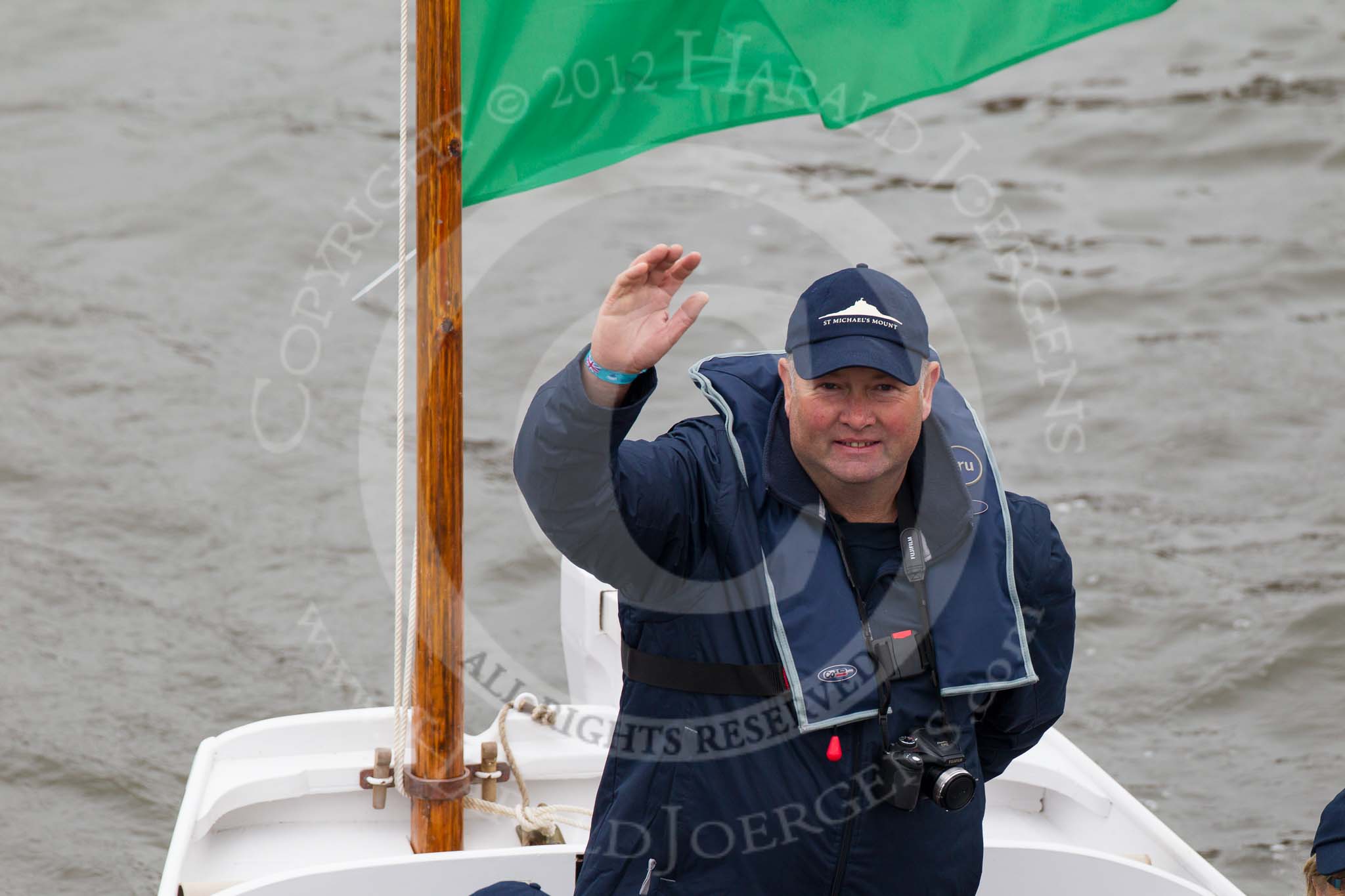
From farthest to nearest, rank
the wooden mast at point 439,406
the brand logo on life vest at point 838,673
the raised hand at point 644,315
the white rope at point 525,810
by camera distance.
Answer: the white rope at point 525,810 < the wooden mast at point 439,406 < the brand logo on life vest at point 838,673 < the raised hand at point 644,315

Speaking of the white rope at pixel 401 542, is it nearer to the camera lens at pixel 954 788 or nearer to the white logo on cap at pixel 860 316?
the white logo on cap at pixel 860 316

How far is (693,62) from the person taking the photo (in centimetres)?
303

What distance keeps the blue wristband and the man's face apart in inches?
12.0

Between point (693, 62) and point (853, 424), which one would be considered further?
point (693, 62)

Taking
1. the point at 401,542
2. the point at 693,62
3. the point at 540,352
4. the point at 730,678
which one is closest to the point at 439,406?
the point at 401,542

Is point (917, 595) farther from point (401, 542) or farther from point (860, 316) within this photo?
point (401, 542)

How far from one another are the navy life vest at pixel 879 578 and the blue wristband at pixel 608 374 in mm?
278

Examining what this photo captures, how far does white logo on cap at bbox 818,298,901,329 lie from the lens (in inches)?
89.1

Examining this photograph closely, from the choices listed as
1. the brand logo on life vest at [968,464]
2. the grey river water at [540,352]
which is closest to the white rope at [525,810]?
the brand logo on life vest at [968,464]

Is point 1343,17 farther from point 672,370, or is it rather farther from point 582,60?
point 582,60

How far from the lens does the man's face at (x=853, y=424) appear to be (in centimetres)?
222

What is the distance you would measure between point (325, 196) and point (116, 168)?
3.90 feet

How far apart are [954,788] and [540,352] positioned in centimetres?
536

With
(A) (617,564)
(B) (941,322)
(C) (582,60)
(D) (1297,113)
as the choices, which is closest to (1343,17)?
(D) (1297,113)
